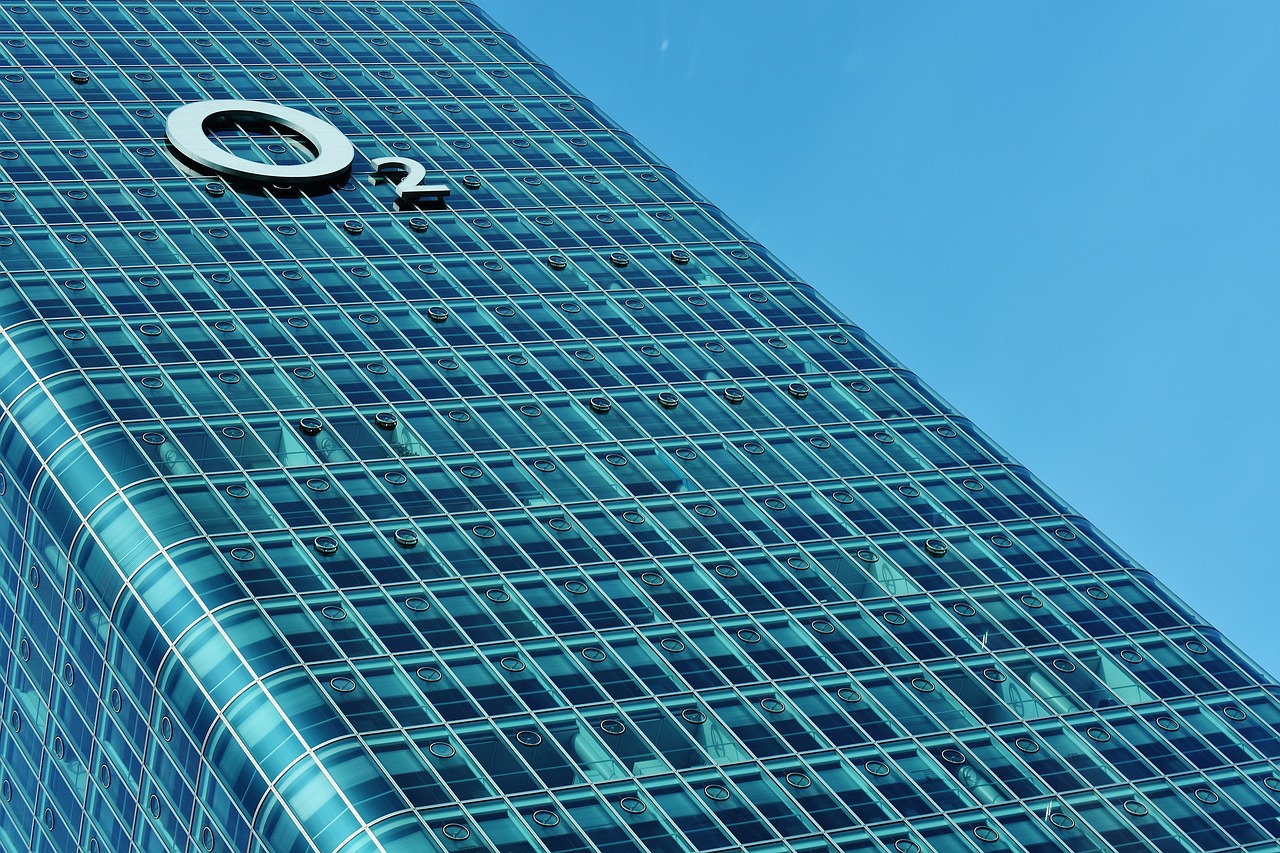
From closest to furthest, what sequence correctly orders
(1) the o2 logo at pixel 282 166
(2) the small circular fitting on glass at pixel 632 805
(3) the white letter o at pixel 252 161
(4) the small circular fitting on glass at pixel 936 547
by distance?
(2) the small circular fitting on glass at pixel 632 805 < (4) the small circular fitting on glass at pixel 936 547 < (3) the white letter o at pixel 252 161 < (1) the o2 logo at pixel 282 166

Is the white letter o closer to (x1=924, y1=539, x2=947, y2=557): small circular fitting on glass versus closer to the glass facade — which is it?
A: the glass facade

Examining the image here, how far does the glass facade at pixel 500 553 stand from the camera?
88.9 meters

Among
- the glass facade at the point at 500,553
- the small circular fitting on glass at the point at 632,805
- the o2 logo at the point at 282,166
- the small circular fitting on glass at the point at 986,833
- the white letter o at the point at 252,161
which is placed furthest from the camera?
the o2 logo at the point at 282,166

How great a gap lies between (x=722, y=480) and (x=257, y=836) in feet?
120

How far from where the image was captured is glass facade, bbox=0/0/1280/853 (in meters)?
88.9

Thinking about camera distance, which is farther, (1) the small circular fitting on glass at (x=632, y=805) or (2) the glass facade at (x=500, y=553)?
(2) the glass facade at (x=500, y=553)

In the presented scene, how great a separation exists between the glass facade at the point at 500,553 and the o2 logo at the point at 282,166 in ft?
1.42

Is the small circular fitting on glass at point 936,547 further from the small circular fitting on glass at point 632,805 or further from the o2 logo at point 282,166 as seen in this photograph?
the o2 logo at point 282,166

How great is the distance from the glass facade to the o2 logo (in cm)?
43

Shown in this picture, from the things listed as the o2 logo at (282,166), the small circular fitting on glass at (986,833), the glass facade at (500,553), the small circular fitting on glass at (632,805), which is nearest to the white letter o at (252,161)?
the o2 logo at (282,166)

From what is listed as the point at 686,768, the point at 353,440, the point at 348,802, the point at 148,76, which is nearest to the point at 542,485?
the point at 353,440

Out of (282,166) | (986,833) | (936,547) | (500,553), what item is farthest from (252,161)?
(986,833)

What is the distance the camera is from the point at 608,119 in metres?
154

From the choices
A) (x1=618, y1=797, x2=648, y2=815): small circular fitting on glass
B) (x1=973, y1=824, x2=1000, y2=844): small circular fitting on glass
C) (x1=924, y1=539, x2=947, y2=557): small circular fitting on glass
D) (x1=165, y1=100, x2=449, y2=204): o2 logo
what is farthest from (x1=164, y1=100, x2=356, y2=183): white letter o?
(x1=973, y1=824, x2=1000, y2=844): small circular fitting on glass
